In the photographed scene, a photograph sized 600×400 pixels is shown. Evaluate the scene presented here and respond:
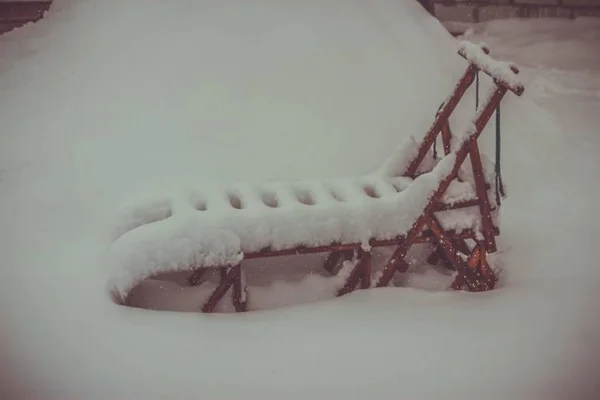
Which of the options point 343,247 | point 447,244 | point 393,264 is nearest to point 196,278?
point 343,247

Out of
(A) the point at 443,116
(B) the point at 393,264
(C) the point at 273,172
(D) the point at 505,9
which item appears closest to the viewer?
(B) the point at 393,264

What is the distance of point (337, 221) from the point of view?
3.07 m

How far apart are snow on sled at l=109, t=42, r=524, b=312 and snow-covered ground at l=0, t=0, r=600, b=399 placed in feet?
0.68

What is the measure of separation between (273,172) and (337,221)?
1.32 metres

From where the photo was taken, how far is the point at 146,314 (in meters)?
2.87

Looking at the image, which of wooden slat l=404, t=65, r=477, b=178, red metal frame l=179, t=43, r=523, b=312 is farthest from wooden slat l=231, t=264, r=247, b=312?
wooden slat l=404, t=65, r=477, b=178

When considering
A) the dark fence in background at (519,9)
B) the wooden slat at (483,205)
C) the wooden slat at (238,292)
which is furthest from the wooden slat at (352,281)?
the dark fence in background at (519,9)

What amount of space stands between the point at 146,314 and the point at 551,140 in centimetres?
381

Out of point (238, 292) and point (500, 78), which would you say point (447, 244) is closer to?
point (500, 78)

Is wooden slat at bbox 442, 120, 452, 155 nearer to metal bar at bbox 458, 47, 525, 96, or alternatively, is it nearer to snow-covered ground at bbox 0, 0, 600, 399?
metal bar at bbox 458, 47, 525, 96

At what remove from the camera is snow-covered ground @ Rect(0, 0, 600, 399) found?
99.7 inches

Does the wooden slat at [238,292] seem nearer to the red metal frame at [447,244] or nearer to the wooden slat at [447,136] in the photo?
the red metal frame at [447,244]

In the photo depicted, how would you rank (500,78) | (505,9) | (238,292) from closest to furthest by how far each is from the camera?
1. (500,78)
2. (238,292)
3. (505,9)

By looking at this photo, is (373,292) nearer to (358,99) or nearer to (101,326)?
Result: (101,326)
